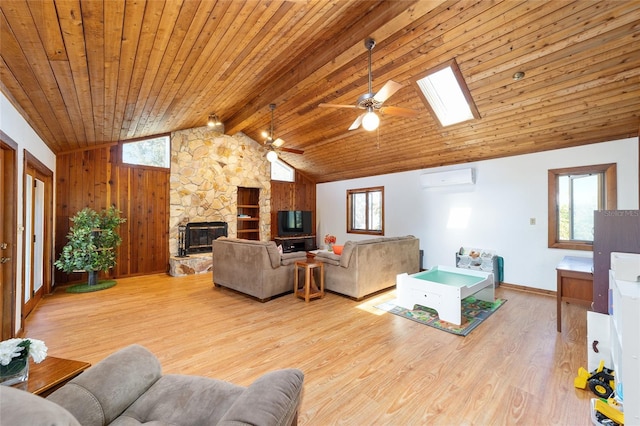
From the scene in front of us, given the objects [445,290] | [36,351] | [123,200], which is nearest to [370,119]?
[445,290]

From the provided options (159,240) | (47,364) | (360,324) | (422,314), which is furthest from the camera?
(159,240)

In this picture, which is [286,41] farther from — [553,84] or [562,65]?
[553,84]

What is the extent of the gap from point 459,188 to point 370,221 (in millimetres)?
2628

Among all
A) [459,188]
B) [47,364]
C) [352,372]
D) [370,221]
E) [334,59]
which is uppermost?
[334,59]

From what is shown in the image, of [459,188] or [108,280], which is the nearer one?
[108,280]

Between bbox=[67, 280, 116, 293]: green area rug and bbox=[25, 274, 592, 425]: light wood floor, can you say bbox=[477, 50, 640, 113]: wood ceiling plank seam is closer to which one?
bbox=[25, 274, 592, 425]: light wood floor

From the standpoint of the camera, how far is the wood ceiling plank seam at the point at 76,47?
1814mm

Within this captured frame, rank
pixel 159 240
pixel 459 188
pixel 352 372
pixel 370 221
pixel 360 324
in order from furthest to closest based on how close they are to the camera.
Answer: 1. pixel 370 221
2. pixel 159 240
3. pixel 459 188
4. pixel 360 324
5. pixel 352 372

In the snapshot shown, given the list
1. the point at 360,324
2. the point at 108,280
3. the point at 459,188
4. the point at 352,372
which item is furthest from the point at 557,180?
the point at 108,280

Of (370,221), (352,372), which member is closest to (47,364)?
(352,372)

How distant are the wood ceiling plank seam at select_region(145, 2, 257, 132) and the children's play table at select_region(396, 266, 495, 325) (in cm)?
357

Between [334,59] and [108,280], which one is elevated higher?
[334,59]

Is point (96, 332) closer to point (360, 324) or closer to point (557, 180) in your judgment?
point (360, 324)

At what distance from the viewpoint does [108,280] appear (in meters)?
5.37
